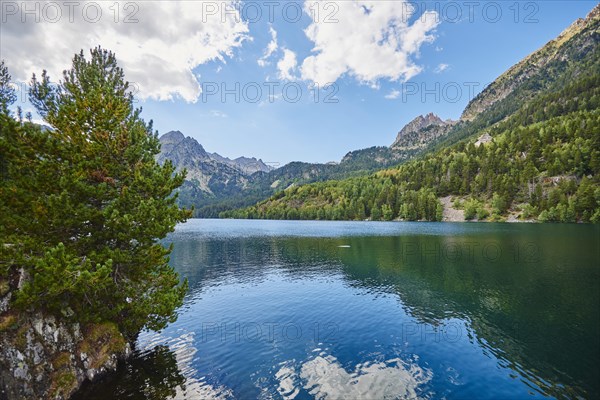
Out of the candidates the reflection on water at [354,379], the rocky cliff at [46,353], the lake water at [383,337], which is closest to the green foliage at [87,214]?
the rocky cliff at [46,353]

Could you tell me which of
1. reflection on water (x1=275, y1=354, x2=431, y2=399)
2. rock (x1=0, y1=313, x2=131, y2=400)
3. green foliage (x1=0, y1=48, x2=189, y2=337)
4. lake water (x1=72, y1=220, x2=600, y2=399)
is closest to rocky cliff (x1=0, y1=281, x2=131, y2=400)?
rock (x1=0, y1=313, x2=131, y2=400)

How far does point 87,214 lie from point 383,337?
26696mm

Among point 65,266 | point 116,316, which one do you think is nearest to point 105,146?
point 65,266

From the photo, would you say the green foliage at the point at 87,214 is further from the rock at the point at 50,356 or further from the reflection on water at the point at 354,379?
the reflection on water at the point at 354,379

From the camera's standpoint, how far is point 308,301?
132ft

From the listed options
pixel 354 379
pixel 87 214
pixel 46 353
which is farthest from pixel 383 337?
pixel 87 214

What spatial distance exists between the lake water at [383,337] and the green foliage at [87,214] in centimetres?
558

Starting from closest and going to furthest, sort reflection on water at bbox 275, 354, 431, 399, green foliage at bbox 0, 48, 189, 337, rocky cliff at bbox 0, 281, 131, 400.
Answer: rocky cliff at bbox 0, 281, 131, 400 < green foliage at bbox 0, 48, 189, 337 < reflection on water at bbox 275, 354, 431, 399

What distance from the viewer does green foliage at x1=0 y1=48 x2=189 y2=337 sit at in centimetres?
1577

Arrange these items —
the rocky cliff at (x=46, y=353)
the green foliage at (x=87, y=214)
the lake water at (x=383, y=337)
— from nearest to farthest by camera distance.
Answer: the rocky cliff at (x=46, y=353), the green foliage at (x=87, y=214), the lake water at (x=383, y=337)

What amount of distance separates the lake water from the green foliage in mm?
5578

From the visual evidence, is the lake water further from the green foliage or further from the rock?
the green foliage

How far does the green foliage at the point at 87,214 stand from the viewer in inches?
621

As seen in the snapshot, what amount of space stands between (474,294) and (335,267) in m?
27.2
